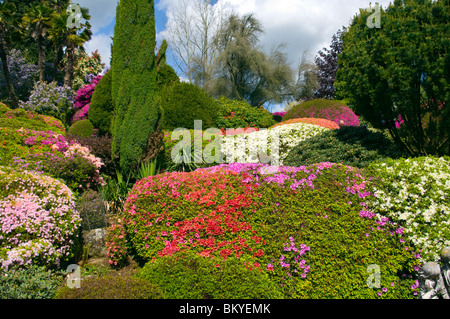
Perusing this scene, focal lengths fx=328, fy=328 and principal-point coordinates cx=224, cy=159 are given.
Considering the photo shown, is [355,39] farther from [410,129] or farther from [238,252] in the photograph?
[238,252]

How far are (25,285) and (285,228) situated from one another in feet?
10.1

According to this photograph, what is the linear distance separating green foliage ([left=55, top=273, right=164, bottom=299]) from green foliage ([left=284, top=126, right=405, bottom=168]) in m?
4.15

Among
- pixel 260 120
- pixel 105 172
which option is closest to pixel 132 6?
pixel 105 172

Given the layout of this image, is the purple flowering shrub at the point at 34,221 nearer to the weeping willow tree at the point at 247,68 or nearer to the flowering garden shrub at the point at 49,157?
the flowering garden shrub at the point at 49,157

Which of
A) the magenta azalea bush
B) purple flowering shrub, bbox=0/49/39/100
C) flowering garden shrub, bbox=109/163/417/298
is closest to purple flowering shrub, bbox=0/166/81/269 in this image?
flowering garden shrub, bbox=109/163/417/298

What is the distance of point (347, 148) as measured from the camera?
247 inches

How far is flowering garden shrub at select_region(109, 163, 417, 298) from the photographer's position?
13.7 ft

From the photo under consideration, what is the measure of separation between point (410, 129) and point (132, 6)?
21.1ft

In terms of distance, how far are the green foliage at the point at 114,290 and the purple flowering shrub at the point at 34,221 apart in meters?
1.09

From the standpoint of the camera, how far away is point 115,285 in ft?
11.2

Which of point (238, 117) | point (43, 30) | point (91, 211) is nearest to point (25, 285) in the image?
point (91, 211)

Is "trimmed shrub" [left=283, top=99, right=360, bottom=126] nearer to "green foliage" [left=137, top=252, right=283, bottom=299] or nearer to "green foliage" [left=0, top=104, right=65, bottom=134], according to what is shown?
"green foliage" [left=0, top=104, right=65, bottom=134]

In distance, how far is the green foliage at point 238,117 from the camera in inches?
558

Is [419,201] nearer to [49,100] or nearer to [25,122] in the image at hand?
[25,122]
